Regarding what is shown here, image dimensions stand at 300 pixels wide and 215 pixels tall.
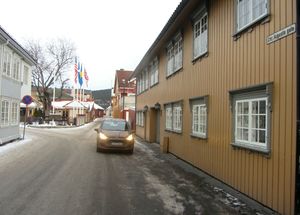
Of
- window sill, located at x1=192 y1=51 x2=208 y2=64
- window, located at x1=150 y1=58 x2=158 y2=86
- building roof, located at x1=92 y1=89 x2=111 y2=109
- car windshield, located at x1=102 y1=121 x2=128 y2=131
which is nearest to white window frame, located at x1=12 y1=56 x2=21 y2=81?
car windshield, located at x1=102 y1=121 x2=128 y2=131

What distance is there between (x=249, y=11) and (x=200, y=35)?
424cm

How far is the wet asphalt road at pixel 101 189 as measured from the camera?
7094mm

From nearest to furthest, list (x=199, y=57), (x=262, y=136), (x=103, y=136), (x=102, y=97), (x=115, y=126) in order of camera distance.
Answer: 1. (x=262, y=136)
2. (x=199, y=57)
3. (x=103, y=136)
4. (x=115, y=126)
5. (x=102, y=97)

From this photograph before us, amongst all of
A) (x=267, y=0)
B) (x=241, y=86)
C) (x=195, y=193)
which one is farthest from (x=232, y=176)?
(x=267, y=0)

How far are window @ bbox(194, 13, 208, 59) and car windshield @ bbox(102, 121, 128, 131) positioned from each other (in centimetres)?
682

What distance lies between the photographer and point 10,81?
21.2m

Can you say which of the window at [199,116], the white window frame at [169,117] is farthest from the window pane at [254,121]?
the white window frame at [169,117]

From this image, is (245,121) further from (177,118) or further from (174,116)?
(174,116)

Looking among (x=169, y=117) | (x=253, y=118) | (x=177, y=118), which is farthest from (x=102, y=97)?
(x=253, y=118)

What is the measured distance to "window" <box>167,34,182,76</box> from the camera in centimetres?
1628

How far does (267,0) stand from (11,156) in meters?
11.5

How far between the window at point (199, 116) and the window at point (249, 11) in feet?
9.97

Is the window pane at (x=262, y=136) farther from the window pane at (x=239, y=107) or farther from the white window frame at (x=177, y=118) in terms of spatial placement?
the white window frame at (x=177, y=118)

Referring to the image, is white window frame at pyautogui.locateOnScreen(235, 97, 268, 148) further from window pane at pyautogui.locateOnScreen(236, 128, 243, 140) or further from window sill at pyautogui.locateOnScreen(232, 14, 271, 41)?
window sill at pyautogui.locateOnScreen(232, 14, 271, 41)
